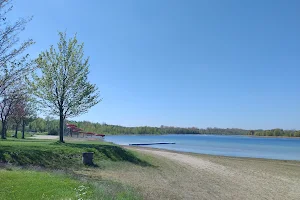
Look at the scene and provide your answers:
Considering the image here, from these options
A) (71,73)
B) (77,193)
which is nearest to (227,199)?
(77,193)

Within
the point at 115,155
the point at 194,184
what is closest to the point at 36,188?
the point at 194,184

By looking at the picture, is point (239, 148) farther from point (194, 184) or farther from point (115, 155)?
point (194, 184)

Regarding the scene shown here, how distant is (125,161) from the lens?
2186 centimetres

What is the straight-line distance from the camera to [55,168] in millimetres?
16594

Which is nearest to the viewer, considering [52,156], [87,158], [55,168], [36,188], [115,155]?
[36,188]

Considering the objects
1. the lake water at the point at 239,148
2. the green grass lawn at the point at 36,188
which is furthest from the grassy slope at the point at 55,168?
the lake water at the point at 239,148

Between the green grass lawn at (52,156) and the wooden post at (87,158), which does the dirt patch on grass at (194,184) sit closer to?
the wooden post at (87,158)

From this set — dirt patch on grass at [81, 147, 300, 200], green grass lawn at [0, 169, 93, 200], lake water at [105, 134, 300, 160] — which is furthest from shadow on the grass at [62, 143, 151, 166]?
lake water at [105, 134, 300, 160]

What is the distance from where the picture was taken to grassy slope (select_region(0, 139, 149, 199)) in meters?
9.48

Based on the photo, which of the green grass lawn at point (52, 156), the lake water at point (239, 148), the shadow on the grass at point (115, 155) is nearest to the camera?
the green grass lawn at point (52, 156)

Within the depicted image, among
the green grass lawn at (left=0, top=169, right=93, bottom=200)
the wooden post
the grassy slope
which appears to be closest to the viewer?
the green grass lawn at (left=0, top=169, right=93, bottom=200)

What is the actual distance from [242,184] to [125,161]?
27.5 feet

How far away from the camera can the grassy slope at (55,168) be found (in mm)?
9477

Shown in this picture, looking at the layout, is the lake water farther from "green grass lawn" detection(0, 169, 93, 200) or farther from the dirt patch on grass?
"green grass lawn" detection(0, 169, 93, 200)
